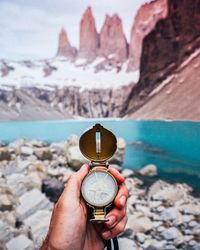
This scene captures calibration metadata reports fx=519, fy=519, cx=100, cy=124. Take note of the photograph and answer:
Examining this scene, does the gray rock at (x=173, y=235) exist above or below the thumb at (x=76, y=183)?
below

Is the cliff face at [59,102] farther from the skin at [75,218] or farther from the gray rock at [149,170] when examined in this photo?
the skin at [75,218]

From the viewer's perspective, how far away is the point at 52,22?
10.0 feet

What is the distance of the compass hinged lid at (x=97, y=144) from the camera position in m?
1.15

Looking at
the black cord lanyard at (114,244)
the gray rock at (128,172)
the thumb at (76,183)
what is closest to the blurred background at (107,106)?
the gray rock at (128,172)

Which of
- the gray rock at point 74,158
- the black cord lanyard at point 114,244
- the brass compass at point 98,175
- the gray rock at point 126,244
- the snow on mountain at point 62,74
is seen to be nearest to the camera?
the brass compass at point 98,175

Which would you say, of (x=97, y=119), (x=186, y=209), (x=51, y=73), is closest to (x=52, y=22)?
(x=51, y=73)

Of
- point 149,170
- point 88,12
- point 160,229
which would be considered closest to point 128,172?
point 149,170

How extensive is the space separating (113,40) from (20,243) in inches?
50.4

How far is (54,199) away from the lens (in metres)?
2.90

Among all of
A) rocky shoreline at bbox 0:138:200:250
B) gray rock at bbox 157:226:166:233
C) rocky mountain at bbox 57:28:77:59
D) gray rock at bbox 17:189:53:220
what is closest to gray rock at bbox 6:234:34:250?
rocky shoreline at bbox 0:138:200:250

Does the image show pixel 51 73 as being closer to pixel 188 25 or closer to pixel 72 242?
pixel 188 25

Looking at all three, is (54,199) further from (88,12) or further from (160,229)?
(88,12)

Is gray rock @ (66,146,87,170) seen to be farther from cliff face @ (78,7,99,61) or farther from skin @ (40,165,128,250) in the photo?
skin @ (40,165,128,250)

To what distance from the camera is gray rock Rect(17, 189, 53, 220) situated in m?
2.85
